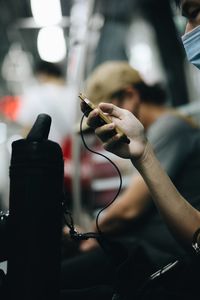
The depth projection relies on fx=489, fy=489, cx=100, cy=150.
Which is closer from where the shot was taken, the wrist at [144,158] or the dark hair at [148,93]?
the wrist at [144,158]

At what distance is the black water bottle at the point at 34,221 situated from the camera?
1.23 m

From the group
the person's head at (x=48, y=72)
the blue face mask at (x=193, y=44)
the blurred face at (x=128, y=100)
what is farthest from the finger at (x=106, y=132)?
the person's head at (x=48, y=72)

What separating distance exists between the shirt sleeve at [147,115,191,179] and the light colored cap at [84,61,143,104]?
0.29 metres

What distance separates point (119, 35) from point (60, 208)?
416 centimetres

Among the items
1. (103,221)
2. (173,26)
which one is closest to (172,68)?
(173,26)

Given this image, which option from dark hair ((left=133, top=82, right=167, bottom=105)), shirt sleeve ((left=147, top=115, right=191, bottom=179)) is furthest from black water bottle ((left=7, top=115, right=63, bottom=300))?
dark hair ((left=133, top=82, right=167, bottom=105))

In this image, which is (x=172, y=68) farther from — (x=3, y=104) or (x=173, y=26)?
(x=3, y=104)

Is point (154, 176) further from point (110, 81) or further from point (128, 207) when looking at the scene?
point (110, 81)

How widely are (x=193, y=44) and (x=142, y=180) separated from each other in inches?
33.0

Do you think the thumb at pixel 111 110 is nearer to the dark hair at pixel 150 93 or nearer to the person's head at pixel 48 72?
the dark hair at pixel 150 93

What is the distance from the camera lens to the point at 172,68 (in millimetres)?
5809

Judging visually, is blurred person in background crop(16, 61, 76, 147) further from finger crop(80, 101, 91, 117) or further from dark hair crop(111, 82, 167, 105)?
finger crop(80, 101, 91, 117)

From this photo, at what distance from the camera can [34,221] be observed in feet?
4.02

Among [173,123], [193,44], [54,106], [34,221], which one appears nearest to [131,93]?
[173,123]
